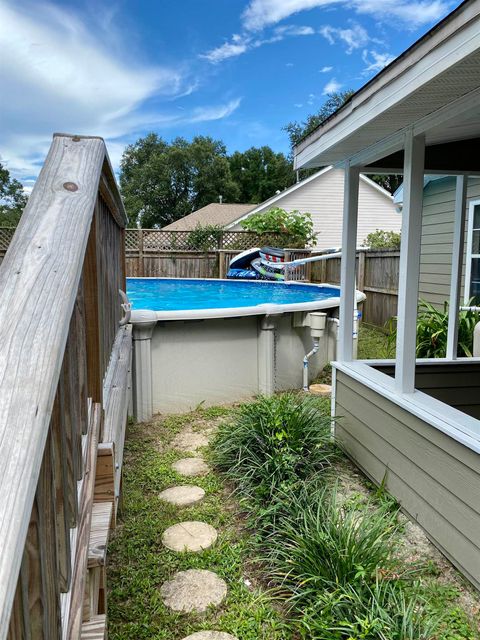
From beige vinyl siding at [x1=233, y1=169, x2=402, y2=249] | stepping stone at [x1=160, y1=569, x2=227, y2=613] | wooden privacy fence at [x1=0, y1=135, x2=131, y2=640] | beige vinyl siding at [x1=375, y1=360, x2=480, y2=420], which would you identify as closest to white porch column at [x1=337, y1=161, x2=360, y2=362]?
beige vinyl siding at [x1=375, y1=360, x2=480, y2=420]

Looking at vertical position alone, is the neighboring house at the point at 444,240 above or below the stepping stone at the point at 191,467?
above

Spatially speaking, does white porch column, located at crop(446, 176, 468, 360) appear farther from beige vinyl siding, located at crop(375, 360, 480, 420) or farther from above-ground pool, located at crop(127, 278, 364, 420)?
above-ground pool, located at crop(127, 278, 364, 420)

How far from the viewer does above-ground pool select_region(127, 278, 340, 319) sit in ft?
29.7

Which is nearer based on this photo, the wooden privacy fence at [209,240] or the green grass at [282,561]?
the green grass at [282,561]

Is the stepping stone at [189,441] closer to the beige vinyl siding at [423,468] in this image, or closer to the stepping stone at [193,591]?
the beige vinyl siding at [423,468]

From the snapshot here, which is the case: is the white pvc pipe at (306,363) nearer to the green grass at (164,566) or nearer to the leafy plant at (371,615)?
the green grass at (164,566)

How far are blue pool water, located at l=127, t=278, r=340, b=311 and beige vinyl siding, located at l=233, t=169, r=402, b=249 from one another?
26.7 feet

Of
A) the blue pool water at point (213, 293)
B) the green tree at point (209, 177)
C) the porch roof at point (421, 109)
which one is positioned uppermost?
the green tree at point (209, 177)

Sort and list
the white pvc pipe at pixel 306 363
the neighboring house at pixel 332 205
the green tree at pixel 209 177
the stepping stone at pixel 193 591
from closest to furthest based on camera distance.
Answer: the stepping stone at pixel 193 591 < the white pvc pipe at pixel 306 363 < the neighboring house at pixel 332 205 < the green tree at pixel 209 177

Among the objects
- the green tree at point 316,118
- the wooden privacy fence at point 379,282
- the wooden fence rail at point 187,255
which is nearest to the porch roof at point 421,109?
the wooden privacy fence at point 379,282

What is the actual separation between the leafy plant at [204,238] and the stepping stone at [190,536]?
11.4 meters

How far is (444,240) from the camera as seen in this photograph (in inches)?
295

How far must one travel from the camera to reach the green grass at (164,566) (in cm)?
197

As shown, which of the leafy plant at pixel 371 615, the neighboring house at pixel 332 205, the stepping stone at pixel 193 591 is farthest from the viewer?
the neighboring house at pixel 332 205
